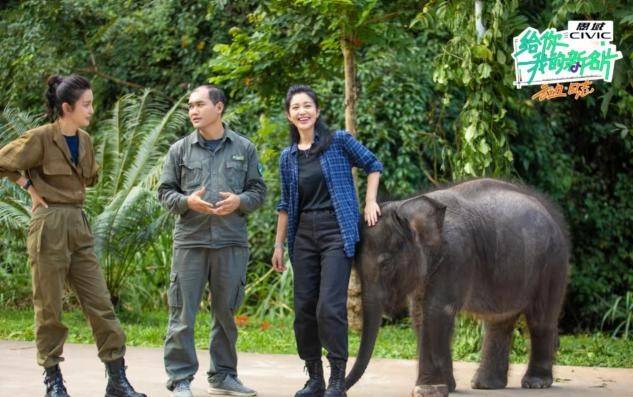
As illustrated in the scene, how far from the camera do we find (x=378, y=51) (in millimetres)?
11375

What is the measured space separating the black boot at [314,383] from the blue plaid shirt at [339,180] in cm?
67

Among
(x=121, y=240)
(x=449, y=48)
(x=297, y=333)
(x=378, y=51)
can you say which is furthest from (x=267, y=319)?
(x=297, y=333)

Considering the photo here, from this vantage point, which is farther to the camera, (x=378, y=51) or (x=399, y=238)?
(x=378, y=51)

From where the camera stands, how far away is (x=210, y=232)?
237 inches

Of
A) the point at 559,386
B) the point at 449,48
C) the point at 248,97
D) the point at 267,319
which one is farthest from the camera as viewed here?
the point at 248,97

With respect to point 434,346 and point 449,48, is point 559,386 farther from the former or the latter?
point 449,48

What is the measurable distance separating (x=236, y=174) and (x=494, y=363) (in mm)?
2072

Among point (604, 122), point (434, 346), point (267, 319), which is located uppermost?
point (604, 122)

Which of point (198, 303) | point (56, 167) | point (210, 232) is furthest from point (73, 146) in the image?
point (198, 303)

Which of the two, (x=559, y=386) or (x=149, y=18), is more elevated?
(x=149, y=18)

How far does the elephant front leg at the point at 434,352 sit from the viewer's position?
19.5ft

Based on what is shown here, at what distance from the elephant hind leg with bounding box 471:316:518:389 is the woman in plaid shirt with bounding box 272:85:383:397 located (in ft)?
4.05

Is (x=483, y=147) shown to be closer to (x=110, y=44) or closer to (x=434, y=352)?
(x=434, y=352)

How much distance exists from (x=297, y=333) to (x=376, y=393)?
2.35ft
